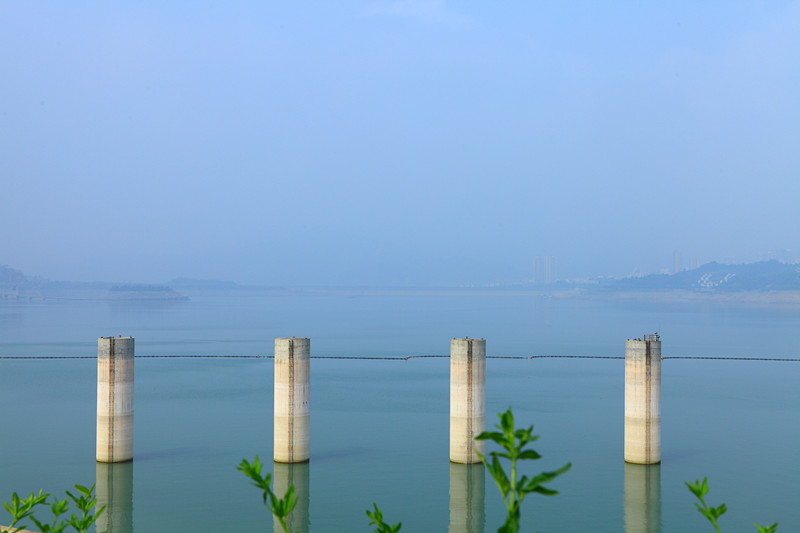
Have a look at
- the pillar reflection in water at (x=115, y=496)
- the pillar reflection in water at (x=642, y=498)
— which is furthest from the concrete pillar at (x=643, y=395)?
the pillar reflection in water at (x=115, y=496)

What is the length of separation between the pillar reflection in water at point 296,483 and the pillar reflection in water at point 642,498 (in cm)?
1294

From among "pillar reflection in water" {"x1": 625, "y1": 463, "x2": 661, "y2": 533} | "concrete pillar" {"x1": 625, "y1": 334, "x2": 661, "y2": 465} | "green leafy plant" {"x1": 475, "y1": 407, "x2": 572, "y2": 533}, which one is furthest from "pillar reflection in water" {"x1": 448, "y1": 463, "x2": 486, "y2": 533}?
"green leafy plant" {"x1": 475, "y1": 407, "x2": 572, "y2": 533}

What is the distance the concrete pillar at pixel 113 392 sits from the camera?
3681 centimetres

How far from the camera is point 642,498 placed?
3569 centimetres

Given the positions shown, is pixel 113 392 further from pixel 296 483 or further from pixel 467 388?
pixel 467 388

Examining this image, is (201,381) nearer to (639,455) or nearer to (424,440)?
(424,440)

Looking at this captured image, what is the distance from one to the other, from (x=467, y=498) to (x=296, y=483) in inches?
302

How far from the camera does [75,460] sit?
138 ft

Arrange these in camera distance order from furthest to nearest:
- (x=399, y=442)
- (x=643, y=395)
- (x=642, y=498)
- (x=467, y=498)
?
(x=399, y=442)
(x=643, y=395)
(x=467, y=498)
(x=642, y=498)

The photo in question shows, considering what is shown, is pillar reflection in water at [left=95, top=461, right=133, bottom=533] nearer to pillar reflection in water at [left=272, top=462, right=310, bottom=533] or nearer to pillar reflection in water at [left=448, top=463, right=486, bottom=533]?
pillar reflection in water at [left=272, top=462, right=310, bottom=533]

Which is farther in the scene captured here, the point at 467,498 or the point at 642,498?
the point at 467,498

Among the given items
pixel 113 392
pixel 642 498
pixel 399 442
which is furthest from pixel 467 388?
pixel 113 392

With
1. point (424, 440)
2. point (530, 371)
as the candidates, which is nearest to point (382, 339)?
point (530, 371)

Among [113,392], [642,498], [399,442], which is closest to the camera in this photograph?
[642,498]
